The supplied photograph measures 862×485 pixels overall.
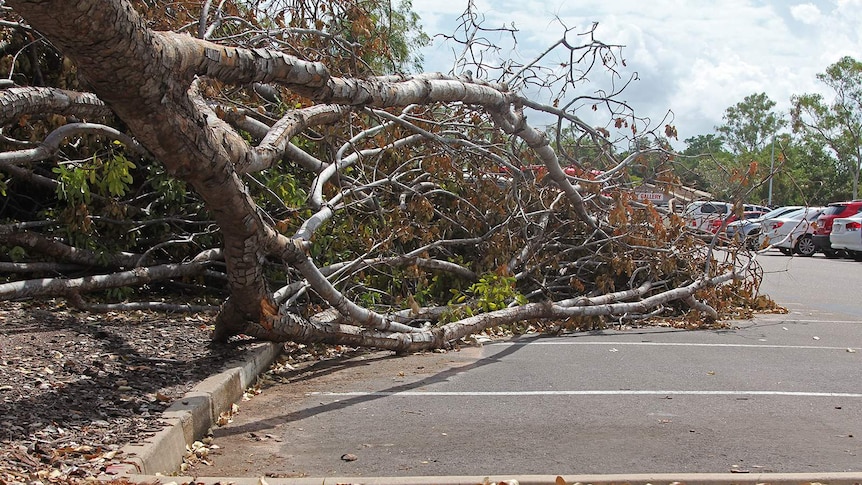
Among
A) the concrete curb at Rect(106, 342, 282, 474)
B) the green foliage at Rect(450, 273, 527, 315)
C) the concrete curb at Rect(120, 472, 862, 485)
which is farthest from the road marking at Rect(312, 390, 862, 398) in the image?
the green foliage at Rect(450, 273, 527, 315)

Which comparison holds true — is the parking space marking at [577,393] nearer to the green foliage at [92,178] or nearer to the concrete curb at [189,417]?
the concrete curb at [189,417]

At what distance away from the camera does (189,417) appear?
548 cm

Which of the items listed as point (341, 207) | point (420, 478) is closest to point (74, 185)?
point (341, 207)

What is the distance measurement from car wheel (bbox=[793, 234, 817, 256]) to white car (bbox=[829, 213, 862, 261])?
1872mm

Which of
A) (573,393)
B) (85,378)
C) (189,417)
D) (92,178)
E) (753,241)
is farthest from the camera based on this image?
(753,241)

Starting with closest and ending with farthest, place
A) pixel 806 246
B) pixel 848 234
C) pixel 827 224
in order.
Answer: pixel 848 234 < pixel 827 224 < pixel 806 246

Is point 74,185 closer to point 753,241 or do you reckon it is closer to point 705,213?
point 705,213

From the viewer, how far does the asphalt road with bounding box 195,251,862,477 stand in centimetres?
515

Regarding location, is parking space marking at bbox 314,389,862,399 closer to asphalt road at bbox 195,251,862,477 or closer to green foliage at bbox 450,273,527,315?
asphalt road at bbox 195,251,862,477

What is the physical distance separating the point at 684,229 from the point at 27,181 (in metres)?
8.57

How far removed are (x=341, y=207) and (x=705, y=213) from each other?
610cm

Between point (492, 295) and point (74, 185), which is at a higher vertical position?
point (74, 185)

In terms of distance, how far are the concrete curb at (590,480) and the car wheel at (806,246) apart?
25935 millimetres

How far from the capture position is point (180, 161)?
5660mm
